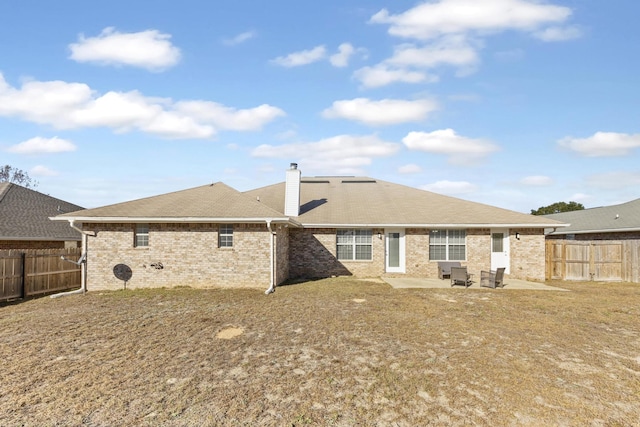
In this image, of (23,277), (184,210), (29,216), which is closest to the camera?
(23,277)

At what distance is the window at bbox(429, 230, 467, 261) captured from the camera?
57.1ft

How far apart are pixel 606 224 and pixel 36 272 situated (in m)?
26.6

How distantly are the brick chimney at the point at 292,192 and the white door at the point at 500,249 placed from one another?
9383mm

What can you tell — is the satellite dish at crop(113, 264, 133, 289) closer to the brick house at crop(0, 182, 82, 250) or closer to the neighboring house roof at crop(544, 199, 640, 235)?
the brick house at crop(0, 182, 82, 250)

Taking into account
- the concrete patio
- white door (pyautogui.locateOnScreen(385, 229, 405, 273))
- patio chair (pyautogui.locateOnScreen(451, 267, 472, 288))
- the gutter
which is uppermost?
the gutter

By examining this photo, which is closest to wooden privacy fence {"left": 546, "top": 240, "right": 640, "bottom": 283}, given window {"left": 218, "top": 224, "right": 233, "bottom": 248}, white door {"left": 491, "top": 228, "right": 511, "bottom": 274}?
white door {"left": 491, "top": 228, "right": 511, "bottom": 274}

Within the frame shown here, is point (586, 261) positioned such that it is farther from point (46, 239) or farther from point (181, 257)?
point (46, 239)

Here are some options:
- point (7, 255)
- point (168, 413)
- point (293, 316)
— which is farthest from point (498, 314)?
point (7, 255)

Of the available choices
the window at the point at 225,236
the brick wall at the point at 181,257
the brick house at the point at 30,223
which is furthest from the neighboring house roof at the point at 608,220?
the brick house at the point at 30,223

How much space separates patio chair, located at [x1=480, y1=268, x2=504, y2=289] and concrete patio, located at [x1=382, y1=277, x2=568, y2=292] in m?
0.26

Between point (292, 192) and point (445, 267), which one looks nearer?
point (445, 267)

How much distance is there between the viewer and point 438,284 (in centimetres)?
1531

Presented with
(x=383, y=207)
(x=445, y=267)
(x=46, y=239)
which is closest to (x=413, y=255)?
(x=445, y=267)

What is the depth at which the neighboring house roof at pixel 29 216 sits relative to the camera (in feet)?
53.4
